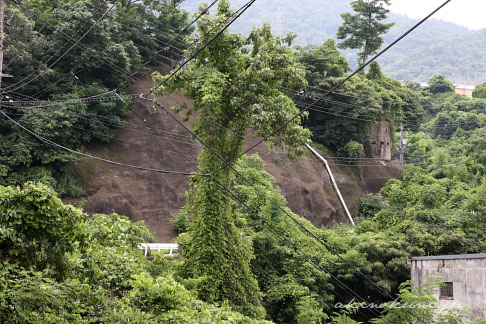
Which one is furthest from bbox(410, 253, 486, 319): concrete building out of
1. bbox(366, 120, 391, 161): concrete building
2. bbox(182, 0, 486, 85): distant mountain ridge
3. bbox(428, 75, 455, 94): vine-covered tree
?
bbox(182, 0, 486, 85): distant mountain ridge

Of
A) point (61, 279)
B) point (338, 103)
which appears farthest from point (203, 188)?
point (338, 103)

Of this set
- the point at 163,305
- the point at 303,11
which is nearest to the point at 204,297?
the point at 163,305

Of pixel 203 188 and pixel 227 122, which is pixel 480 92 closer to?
pixel 227 122

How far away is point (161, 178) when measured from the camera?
23.8m

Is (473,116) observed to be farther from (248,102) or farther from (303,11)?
(303,11)

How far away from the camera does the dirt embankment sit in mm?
21875

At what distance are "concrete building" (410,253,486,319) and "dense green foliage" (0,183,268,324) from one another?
8.27 m

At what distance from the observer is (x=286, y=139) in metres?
14.4

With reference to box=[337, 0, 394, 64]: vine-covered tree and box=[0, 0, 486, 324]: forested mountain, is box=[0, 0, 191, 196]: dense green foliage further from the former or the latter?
box=[337, 0, 394, 64]: vine-covered tree

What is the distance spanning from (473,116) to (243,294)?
40.8m

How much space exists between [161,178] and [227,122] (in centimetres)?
983

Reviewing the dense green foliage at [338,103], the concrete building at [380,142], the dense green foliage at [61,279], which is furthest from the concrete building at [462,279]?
the concrete building at [380,142]

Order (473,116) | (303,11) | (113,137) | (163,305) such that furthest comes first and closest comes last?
(303,11), (473,116), (113,137), (163,305)

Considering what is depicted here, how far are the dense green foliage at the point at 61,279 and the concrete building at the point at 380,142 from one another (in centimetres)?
2460
